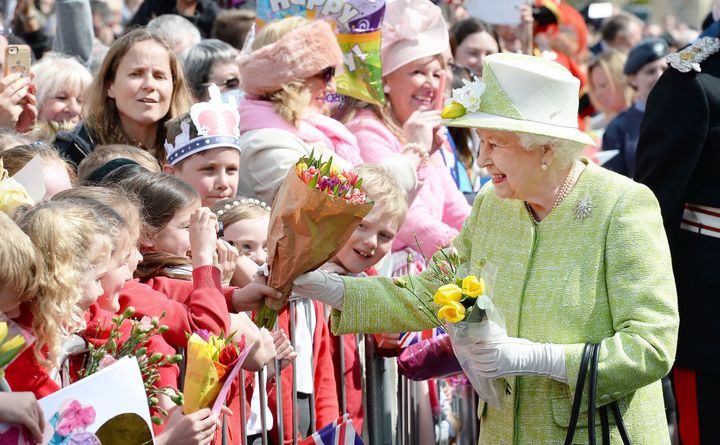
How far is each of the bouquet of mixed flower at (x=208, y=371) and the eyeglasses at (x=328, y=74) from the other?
2655 mm

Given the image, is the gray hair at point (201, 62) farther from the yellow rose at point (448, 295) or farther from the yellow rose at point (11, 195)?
the yellow rose at point (448, 295)

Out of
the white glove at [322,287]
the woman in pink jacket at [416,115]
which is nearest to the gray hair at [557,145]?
the white glove at [322,287]

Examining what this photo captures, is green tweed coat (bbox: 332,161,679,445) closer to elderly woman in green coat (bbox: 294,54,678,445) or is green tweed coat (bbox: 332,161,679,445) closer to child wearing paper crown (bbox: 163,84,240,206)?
elderly woman in green coat (bbox: 294,54,678,445)

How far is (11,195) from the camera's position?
3809 mm

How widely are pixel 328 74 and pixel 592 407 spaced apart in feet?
9.04

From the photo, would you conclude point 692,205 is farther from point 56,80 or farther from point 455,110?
point 56,80

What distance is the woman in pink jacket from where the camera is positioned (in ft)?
20.0

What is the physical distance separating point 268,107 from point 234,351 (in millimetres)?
2506

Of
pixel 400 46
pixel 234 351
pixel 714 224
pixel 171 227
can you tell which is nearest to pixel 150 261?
pixel 171 227

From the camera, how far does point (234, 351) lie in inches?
137

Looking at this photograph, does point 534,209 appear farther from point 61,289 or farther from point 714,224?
point 61,289

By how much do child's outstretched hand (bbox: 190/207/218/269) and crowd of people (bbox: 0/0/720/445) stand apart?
0.4 inches

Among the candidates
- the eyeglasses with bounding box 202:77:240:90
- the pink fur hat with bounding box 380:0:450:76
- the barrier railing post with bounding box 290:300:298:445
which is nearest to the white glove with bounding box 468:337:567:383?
the barrier railing post with bounding box 290:300:298:445

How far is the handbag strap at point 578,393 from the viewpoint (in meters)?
3.66
